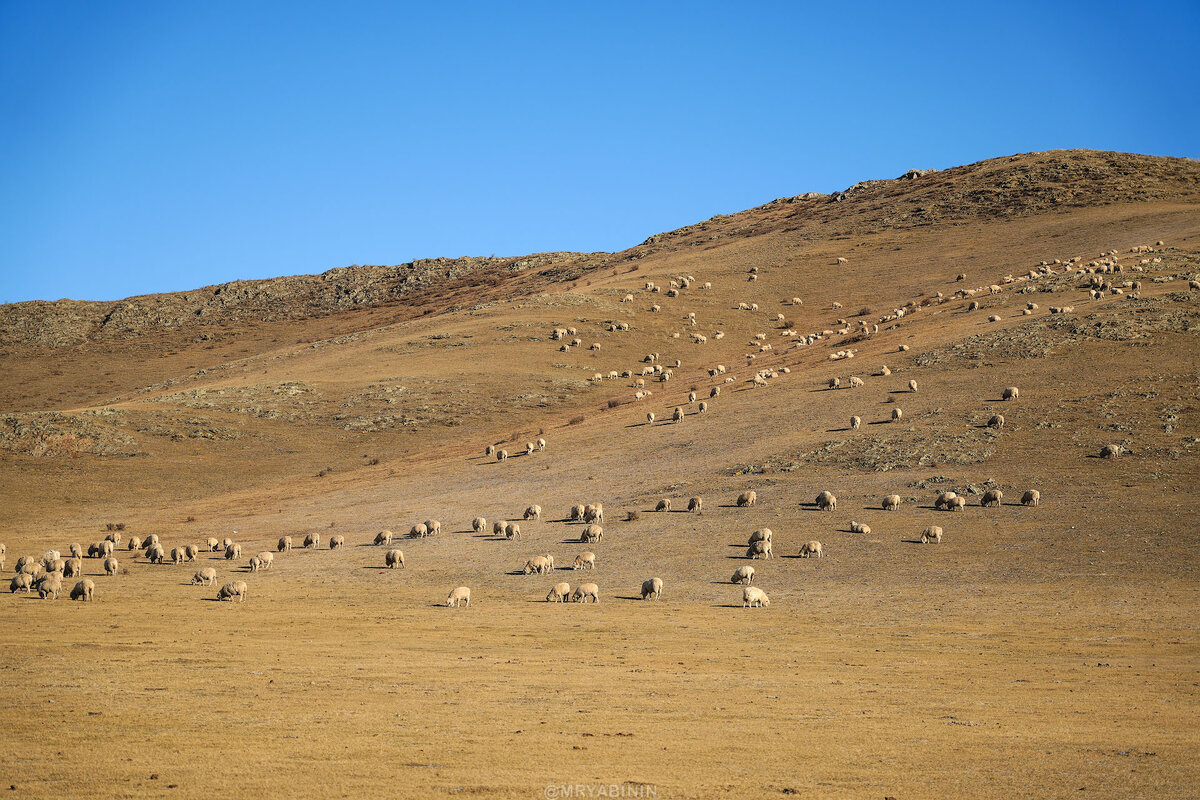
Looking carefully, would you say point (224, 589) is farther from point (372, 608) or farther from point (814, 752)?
point (814, 752)

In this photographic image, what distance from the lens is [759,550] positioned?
127ft

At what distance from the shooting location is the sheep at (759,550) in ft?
127

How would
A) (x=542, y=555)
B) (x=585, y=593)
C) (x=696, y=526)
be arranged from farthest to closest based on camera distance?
(x=696, y=526) → (x=542, y=555) → (x=585, y=593)

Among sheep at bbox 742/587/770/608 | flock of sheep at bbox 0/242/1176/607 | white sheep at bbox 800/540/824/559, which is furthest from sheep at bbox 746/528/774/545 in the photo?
sheep at bbox 742/587/770/608

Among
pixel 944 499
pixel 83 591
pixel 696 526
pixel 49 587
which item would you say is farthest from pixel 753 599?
pixel 49 587

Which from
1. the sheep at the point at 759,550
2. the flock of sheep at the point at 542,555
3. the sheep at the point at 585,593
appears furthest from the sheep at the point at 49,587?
the sheep at the point at 759,550

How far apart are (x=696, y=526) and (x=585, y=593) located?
1143cm

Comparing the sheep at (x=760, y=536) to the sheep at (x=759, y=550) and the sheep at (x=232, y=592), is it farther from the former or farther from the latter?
the sheep at (x=232, y=592)

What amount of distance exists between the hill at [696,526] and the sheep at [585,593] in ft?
1.37

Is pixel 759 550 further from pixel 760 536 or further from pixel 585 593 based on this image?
pixel 585 593

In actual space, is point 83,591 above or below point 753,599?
above

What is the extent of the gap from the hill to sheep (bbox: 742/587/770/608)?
1.77 feet

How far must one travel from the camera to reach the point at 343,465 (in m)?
68.5

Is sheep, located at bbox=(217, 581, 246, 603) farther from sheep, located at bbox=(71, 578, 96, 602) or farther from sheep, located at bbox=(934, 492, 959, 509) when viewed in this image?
sheep, located at bbox=(934, 492, 959, 509)
